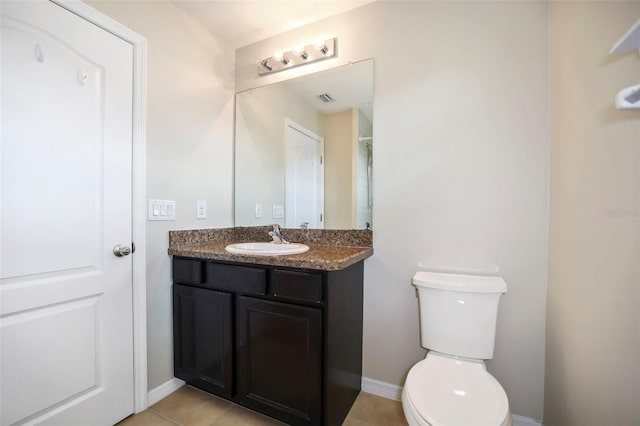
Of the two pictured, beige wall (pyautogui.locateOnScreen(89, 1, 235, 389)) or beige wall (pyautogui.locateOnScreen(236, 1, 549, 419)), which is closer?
beige wall (pyautogui.locateOnScreen(236, 1, 549, 419))

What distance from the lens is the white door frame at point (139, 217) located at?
1.45 m

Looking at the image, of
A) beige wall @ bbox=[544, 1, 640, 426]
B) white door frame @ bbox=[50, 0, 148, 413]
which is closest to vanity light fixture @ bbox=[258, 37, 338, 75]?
white door frame @ bbox=[50, 0, 148, 413]

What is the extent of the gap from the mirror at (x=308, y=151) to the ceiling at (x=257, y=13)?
36 centimetres

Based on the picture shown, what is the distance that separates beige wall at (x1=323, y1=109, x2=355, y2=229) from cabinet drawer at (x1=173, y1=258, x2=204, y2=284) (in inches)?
32.9

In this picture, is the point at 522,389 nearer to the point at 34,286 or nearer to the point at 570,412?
the point at 570,412

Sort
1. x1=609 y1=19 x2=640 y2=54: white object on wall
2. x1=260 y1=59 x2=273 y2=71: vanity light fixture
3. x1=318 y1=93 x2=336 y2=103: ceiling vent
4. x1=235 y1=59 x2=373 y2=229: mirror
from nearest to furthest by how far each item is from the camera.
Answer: x1=609 y1=19 x2=640 y2=54: white object on wall → x1=235 y1=59 x2=373 y2=229: mirror → x1=318 y1=93 x2=336 y2=103: ceiling vent → x1=260 y1=59 x2=273 y2=71: vanity light fixture

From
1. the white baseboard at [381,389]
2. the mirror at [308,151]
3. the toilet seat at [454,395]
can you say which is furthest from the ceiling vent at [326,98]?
the white baseboard at [381,389]

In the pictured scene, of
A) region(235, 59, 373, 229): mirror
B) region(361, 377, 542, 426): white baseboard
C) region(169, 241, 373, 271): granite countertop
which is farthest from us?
region(235, 59, 373, 229): mirror

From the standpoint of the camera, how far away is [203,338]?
1522 mm

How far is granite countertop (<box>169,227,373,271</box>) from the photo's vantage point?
1241 mm

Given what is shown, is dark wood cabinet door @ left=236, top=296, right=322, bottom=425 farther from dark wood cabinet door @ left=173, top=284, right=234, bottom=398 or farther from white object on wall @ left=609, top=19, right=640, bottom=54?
white object on wall @ left=609, top=19, right=640, bottom=54

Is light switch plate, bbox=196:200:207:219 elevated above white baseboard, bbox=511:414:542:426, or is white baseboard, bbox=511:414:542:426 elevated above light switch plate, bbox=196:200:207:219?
light switch plate, bbox=196:200:207:219

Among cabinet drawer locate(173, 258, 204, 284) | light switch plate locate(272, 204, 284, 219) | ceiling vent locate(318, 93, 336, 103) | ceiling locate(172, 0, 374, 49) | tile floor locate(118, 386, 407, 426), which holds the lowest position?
tile floor locate(118, 386, 407, 426)

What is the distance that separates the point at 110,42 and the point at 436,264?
6.83 feet
